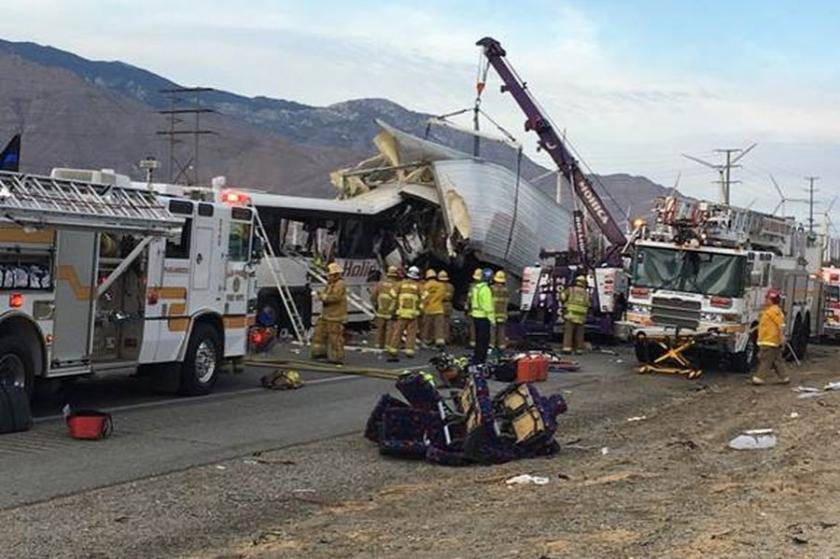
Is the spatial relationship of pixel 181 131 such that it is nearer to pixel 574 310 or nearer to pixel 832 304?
pixel 832 304

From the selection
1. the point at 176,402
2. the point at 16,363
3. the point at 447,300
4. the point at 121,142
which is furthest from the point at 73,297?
the point at 121,142

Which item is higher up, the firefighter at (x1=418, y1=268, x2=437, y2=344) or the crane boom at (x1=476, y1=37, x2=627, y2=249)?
the crane boom at (x1=476, y1=37, x2=627, y2=249)

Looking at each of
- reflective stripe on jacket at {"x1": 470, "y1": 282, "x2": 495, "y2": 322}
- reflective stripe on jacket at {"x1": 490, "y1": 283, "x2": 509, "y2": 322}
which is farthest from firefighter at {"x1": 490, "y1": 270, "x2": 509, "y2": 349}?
reflective stripe on jacket at {"x1": 470, "y1": 282, "x2": 495, "y2": 322}

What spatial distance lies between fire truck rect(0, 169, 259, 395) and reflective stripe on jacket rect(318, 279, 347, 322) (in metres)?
2.60

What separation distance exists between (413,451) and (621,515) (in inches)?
124

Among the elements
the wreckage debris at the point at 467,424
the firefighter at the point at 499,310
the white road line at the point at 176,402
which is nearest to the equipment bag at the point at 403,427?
the wreckage debris at the point at 467,424

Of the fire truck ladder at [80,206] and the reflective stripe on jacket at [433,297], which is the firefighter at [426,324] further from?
the fire truck ladder at [80,206]

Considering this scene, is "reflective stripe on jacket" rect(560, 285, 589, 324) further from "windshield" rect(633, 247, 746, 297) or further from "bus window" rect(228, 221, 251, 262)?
"bus window" rect(228, 221, 251, 262)

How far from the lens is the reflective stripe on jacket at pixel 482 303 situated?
65.2 ft

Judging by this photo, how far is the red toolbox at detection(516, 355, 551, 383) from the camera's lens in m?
17.8

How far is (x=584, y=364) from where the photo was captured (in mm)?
21969

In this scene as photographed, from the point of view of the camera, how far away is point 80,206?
11.6 metres

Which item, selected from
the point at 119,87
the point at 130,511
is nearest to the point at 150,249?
the point at 130,511

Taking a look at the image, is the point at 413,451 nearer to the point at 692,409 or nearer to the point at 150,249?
the point at 150,249
